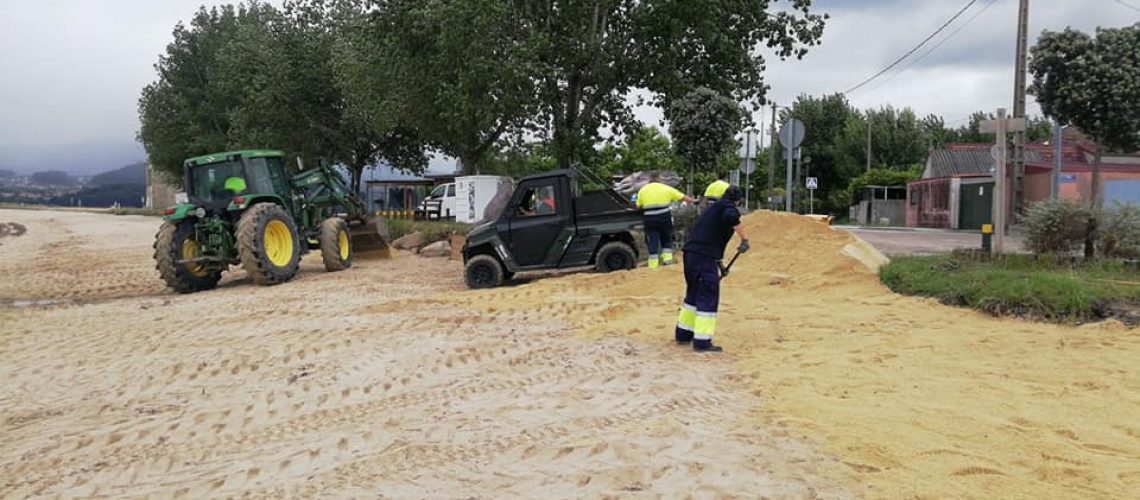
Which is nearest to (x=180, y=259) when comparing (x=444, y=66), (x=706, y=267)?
(x=444, y=66)

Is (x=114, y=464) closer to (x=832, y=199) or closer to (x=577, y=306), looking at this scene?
(x=577, y=306)

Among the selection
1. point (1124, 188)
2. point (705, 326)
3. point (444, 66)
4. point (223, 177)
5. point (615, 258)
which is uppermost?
point (444, 66)

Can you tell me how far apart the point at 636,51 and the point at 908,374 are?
14.4 m

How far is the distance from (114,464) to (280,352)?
296 cm

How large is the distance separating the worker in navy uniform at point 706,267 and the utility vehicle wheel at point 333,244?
400 inches

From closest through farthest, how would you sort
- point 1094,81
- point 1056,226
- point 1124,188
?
point 1056,226, point 1094,81, point 1124,188

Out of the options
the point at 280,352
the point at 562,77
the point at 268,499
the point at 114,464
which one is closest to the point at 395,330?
the point at 280,352

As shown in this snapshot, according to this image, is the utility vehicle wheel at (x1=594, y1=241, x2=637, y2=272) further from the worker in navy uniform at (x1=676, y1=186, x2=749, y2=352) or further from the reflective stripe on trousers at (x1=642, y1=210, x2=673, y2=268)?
the worker in navy uniform at (x1=676, y1=186, x2=749, y2=352)

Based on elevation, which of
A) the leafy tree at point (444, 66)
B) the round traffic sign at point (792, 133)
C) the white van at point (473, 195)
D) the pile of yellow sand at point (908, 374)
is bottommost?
the pile of yellow sand at point (908, 374)

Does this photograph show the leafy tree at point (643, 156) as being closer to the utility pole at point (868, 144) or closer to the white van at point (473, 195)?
the utility pole at point (868, 144)

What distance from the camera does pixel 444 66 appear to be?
20.0 m

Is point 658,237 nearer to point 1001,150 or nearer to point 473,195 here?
point 1001,150

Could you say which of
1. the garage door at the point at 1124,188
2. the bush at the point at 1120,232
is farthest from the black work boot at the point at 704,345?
the garage door at the point at 1124,188

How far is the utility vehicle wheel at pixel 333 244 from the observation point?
16.2m
